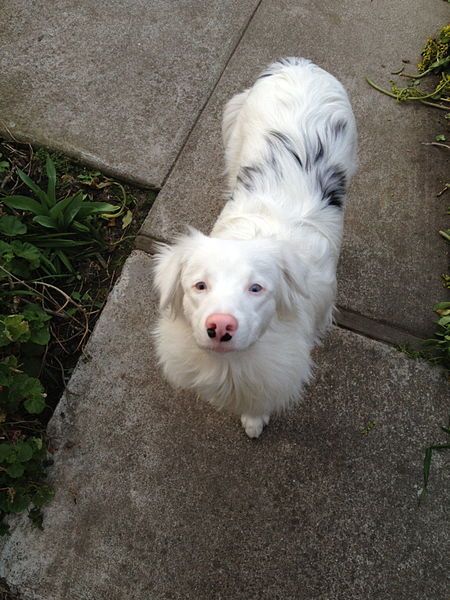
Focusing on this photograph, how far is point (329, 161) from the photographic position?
8.70ft

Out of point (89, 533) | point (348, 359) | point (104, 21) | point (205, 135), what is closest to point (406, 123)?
point (205, 135)

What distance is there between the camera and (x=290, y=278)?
6.98 feet

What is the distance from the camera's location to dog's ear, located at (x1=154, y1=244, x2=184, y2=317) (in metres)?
2.16

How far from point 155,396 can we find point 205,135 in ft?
6.69

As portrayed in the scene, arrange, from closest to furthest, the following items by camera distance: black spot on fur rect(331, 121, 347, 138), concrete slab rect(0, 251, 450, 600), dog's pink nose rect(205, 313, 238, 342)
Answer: dog's pink nose rect(205, 313, 238, 342) < concrete slab rect(0, 251, 450, 600) < black spot on fur rect(331, 121, 347, 138)

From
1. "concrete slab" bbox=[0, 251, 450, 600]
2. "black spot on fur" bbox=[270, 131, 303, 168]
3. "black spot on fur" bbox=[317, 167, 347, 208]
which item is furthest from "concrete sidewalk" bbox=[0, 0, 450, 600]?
"black spot on fur" bbox=[270, 131, 303, 168]

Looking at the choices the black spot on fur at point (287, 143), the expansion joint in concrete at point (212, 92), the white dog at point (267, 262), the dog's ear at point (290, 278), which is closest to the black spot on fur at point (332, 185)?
the white dog at point (267, 262)

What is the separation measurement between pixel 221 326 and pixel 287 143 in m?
1.34

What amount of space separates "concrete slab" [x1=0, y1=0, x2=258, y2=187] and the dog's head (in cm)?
155

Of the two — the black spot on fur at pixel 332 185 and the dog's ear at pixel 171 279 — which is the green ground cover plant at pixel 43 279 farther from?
the black spot on fur at pixel 332 185

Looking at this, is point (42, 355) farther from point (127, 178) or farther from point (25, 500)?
point (127, 178)

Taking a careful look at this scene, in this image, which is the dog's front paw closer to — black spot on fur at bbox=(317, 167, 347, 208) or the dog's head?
the dog's head

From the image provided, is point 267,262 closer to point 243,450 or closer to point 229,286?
point 229,286

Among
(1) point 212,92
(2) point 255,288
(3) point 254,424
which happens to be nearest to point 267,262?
(2) point 255,288
